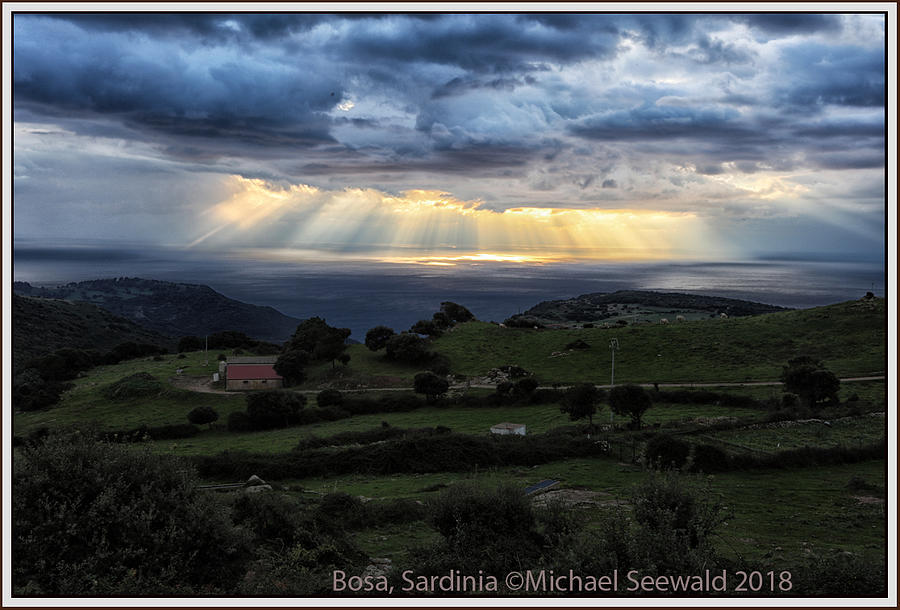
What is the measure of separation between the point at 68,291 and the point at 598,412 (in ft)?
614

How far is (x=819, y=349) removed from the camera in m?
59.3

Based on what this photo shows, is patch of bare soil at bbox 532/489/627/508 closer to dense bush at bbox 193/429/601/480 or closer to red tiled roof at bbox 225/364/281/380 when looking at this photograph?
dense bush at bbox 193/429/601/480

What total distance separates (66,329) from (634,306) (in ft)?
372

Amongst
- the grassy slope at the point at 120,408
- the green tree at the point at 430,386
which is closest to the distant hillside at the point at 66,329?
the grassy slope at the point at 120,408

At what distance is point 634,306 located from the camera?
139500 mm

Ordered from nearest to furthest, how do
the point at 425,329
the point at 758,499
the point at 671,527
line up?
the point at 671,527 < the point at 758,499 < the point at 425,329

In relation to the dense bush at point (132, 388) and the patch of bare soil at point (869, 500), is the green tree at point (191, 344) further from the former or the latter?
the patch of bare soil at point (869, 500)

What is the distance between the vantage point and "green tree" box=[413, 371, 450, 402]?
50.3 meters

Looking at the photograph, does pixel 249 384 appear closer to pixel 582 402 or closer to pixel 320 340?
pixel 320 340

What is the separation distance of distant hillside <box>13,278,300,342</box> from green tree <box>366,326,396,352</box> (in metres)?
Result: 50.1

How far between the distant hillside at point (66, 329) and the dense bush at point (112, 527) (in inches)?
2887

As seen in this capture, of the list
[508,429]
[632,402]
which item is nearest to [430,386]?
[508,429]

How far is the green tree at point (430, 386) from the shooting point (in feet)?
165

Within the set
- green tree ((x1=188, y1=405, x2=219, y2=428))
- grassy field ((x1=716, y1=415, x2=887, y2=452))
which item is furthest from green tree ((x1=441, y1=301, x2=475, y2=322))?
grassy field ((x1=716, y1=415, x2=887, y2=452))
